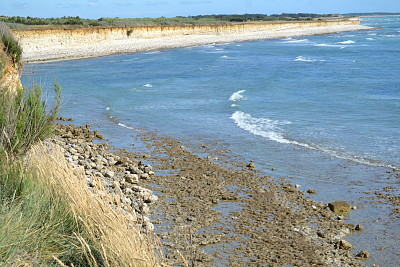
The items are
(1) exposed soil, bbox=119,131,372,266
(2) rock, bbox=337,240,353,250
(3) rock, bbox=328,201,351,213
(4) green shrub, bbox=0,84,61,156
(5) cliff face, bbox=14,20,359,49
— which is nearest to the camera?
(4) green shrub, bbox=0,84,61,156

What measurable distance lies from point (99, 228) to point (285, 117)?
56.3ft

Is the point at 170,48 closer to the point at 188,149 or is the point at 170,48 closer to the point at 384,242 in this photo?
the point at 188,149

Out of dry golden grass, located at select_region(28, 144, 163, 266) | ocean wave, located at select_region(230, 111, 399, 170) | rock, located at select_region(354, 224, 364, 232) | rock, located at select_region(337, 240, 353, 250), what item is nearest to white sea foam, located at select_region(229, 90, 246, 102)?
ocean wave, located at select_region(230, 111, 399, 170)

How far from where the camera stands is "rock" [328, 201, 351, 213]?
34.8ft

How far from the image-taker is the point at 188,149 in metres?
16.0

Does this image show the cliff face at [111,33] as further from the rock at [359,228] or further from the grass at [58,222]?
the grass at [58,222]

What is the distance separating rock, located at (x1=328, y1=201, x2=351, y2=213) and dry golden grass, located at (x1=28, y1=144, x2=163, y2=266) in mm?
5691

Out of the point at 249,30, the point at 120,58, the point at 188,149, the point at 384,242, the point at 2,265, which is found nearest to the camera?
the point at 2,265

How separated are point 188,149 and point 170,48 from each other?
5663 cm

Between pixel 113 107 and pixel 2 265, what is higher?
pixel 2 265

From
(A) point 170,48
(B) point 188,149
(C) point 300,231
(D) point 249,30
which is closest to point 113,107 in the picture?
(B) point 188,149

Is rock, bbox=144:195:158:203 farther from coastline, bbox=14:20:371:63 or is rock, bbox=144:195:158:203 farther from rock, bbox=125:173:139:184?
coastline, bbox=14:20:371:63

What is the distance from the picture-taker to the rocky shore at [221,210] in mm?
8555

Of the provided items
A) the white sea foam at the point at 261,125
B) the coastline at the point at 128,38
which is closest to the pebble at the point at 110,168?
the white sea foam at the point at 261,125
